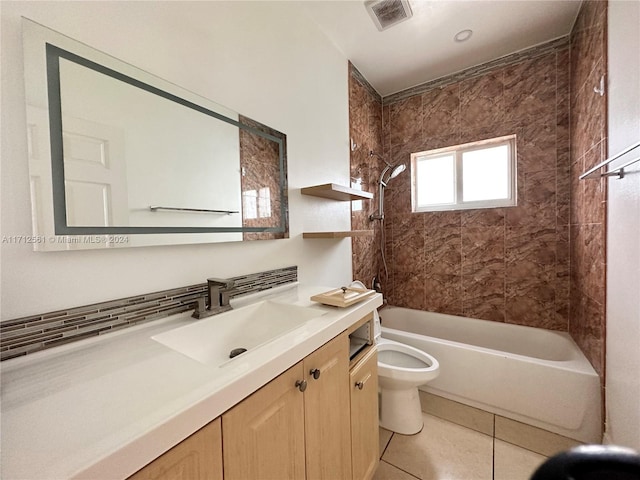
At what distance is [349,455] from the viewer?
1.00 meters

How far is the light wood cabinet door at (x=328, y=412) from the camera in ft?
2.61

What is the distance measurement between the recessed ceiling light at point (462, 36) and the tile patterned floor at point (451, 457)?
2.76 metres

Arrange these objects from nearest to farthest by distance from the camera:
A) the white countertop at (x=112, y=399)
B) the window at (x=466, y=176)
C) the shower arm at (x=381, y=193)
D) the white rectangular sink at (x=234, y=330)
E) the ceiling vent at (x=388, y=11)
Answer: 1. the white countertop at (x=112, y=399)
2. the white rectangular sink at (x=234, y=330)
3. the ceiling vent at (x=388, y=11)
4. the window at (x=466, y=176)
5. the shower arm at (x=381, y=193)

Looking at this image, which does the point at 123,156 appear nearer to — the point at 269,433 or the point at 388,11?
the point at 269,433

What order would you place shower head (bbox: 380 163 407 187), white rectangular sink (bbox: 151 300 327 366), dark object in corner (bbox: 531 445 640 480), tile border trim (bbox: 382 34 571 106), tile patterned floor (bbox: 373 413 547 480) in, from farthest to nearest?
shower head (bbox: 380 163 407 187), tile border trim (bbox: 382 34 571 106), tile patterned floor (bbox: 373 413 547 480), white rectangular sink (bbox: 151 300 327 366), dark object in corner (bbox: 531 445 640 480)

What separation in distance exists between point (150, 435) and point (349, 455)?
2.92 ft

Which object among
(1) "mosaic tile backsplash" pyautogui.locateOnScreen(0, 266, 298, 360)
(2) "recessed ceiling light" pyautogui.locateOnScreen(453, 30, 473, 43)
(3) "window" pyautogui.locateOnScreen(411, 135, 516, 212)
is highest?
(2) "recessed ceiling light" pyautogui.locateOnScreen(453, 30, 473, 43)

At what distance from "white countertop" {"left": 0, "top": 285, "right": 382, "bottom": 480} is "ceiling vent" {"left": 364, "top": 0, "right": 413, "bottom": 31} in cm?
203

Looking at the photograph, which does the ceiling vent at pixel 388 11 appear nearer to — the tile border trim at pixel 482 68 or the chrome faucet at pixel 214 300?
the tile border trim at pixel 482 68

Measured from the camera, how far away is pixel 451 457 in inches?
56.2

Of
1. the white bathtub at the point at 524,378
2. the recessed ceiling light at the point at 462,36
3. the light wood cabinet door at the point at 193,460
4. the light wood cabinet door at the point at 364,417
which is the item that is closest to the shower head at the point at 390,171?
the recessed ceiling light at the point at 462,36

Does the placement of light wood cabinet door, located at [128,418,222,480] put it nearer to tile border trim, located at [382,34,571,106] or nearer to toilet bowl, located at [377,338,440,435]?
toilet bowl, located at [377,338,440,435]

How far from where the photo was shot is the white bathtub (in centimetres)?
150

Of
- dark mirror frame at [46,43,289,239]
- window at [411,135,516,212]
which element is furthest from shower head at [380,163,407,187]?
dark mirror frame at [46,43,289,239]
